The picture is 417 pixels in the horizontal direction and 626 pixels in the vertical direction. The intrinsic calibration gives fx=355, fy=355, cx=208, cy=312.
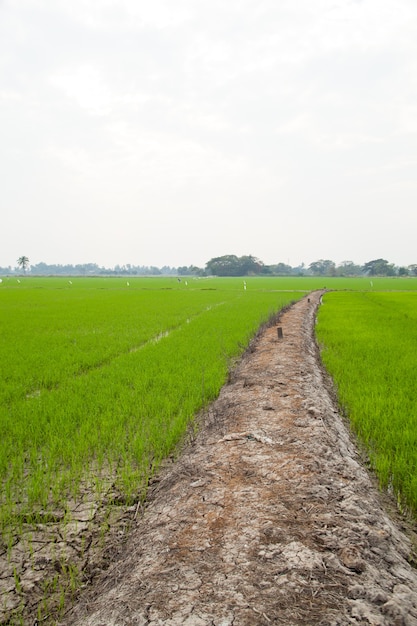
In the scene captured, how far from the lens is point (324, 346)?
8.00 metres

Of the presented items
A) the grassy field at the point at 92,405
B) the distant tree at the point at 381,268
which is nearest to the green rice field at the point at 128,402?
Result: the grassy field at the point at 92,405

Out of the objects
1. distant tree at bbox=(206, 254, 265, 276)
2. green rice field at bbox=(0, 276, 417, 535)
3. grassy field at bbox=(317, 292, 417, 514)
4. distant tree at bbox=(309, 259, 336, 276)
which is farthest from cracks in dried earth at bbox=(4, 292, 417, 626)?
distant tree at bbox=(309, 259, 336, 276)

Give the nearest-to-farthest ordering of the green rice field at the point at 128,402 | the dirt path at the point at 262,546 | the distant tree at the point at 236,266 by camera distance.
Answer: the dirt path at the point at 262,546 < the green rice field at the point at 128,402 < the distant tree at the point at 236,266

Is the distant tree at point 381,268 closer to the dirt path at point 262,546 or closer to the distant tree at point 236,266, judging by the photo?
the distant tree at point 236,266

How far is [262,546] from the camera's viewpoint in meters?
1.89

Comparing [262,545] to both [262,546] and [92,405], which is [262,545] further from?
[92,405]

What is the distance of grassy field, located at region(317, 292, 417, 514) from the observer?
2719 mm

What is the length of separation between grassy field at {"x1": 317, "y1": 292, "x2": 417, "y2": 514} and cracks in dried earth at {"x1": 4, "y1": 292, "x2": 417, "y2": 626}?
7.8 inches

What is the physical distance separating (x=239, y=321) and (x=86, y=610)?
976 centimetres

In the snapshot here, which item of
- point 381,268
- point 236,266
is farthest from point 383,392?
point 381,268

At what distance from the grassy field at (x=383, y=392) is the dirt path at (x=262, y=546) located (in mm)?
220

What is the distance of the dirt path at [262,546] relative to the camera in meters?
1.50

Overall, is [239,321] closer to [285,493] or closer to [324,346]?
[324,346]

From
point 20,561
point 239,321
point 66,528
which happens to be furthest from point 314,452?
point 239,321
